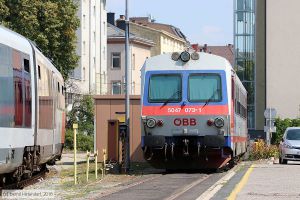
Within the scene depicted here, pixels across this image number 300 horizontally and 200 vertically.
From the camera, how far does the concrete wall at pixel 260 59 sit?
7506 cm

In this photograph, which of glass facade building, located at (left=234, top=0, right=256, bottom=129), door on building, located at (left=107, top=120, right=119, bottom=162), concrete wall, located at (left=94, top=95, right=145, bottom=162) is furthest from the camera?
glass facade building, located at (left=234, top=0, right=256, bottom=129)

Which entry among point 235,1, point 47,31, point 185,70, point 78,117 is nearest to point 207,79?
point 185,70

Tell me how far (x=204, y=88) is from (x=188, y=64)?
0.92m

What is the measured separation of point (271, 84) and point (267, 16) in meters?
6.02

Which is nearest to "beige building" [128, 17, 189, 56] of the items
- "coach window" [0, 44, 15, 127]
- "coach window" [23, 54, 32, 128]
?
"coach window" [23, 54, 32, 128]

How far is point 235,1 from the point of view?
256 ft

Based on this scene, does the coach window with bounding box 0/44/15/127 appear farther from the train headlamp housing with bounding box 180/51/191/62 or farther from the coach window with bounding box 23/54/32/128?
the train headlamp housing with bounding box 180/51/191/62

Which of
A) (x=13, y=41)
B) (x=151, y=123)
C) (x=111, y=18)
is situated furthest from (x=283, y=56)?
(x=13, y=41)

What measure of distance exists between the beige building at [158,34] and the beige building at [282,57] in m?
37.6

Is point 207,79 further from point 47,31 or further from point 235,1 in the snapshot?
point 235,1

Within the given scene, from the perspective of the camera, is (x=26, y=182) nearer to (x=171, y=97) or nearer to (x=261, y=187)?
(x=171, y=97)

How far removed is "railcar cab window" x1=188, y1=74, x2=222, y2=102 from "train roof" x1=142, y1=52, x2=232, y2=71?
28 cm

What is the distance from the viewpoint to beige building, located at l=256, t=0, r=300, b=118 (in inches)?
2768

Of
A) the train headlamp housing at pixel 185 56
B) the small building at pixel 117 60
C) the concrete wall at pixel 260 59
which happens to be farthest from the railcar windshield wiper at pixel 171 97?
the small building at pixel 117 60
